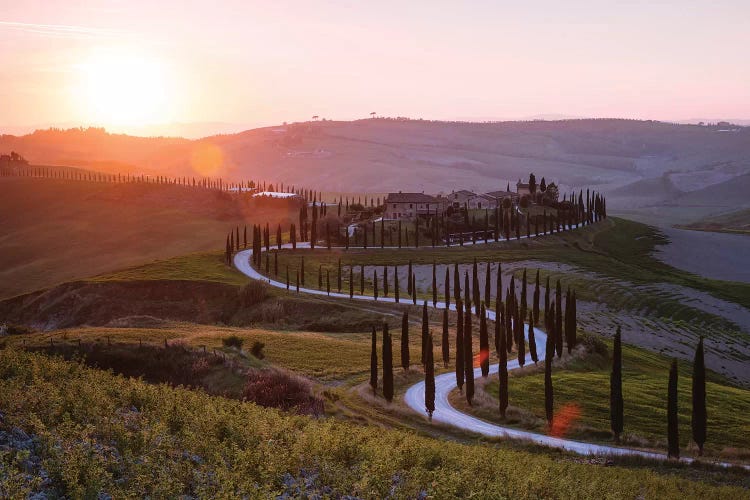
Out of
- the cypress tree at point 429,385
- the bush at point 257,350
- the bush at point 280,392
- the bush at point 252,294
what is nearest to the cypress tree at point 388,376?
the cypress tree at point 429,385

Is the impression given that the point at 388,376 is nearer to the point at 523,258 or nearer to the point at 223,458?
the point at 223,458

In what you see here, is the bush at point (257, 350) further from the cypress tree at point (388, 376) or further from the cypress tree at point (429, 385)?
the cypress tree at point (429, 385)

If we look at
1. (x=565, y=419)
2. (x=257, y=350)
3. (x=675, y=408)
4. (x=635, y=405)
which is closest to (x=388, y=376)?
(x=565, y=419)

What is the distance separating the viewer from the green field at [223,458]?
27705mm

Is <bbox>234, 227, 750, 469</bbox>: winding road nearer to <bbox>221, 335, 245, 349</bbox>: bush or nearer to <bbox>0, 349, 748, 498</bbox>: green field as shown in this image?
<bbox>0, 349, 748, 498</bbox>: green field

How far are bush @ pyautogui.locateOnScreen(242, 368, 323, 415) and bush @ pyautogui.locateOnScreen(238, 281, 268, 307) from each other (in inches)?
2371

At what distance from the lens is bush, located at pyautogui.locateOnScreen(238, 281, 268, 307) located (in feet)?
403

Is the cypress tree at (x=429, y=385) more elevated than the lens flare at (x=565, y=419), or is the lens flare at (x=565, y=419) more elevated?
the cypress tree at (x=429, y=385)

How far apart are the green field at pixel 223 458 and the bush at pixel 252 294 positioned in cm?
7904

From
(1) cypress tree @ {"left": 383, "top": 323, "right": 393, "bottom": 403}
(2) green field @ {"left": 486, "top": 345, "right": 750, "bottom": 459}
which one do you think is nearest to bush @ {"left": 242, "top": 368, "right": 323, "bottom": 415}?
(1) cypress tree @ {"left": 383, "top": 323, "right": 393, "bottom": 403}

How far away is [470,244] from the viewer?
577 feet

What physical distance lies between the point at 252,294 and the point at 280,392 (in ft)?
217

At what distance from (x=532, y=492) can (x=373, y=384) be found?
119 ft

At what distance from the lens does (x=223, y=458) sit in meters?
32.2
